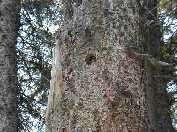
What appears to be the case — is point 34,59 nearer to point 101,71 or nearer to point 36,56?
point 36,56

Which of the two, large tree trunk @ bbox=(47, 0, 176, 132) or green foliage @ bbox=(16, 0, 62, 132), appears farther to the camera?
green foliage @ bbox=(16, 0, 62, 132)

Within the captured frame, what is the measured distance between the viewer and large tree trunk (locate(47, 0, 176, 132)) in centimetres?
230

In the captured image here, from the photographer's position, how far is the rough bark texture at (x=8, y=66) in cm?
538

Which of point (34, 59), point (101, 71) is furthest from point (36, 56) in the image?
point (101, 71)

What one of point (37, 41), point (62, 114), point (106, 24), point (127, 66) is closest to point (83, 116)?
point (62, 114)

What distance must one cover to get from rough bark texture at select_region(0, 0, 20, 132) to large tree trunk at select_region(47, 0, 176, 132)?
2969mm

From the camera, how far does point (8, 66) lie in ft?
18.4

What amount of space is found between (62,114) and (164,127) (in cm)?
432

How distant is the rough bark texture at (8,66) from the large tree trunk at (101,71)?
2.97 metres

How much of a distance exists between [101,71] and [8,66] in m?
3.39

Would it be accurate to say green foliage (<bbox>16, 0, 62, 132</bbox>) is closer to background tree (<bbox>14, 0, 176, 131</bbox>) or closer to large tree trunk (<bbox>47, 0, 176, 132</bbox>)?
background tree (<bbox>14, 0, 176, 131</bbox>)

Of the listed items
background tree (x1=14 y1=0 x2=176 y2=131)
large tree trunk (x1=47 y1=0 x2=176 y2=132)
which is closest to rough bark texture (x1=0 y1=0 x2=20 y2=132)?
background tree (x1=14 y1=0 x2=176 y2=131)

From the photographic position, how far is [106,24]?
8.13 feet

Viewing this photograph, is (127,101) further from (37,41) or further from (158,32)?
(37,41)
